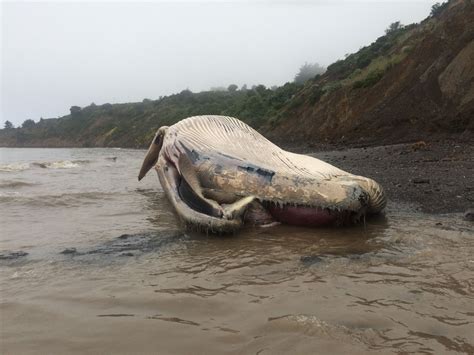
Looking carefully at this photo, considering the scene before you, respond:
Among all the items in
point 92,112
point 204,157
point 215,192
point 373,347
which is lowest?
point 373,347

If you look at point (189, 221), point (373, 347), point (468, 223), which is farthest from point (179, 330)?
point (468, 223)

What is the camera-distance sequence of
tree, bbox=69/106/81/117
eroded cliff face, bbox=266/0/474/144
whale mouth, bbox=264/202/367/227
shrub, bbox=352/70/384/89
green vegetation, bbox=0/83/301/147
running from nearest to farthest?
whale mouth, bbox=264/202/367/227
eroded cliff face, bbox=266/0/474/144
shrub, bbox=352/70/384/89
green vegetation, bbox=0/83/301/147
tree, bbox=69/106/81/117

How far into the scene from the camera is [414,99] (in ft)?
50.2

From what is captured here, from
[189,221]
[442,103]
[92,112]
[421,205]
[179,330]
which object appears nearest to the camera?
[179,330]

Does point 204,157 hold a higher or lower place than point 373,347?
higher

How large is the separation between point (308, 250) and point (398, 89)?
1488cm

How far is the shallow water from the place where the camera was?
7.44ft

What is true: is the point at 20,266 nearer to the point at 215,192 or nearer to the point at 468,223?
the point at 215,192

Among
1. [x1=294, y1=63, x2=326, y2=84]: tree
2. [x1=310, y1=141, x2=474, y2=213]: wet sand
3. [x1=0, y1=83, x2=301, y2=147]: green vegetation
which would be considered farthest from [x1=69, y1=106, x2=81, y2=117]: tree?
[x1=310, y1=141, x2=474, y2=213]: wet sand

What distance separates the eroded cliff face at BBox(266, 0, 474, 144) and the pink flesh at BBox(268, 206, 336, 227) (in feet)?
28.1

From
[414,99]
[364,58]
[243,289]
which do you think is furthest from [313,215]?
[364,58]

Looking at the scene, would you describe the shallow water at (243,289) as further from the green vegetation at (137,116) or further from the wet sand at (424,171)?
the green vegetation at (137,116)

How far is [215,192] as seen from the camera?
501 centimetres

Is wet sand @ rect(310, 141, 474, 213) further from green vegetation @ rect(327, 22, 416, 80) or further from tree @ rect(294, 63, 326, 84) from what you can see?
tree @ rect(294, 63, 326, 84)
